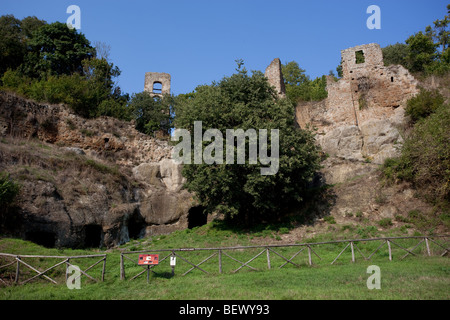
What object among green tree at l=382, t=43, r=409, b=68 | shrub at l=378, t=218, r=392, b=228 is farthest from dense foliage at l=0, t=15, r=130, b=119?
green tree at l=382, t=43, r=409, b=68

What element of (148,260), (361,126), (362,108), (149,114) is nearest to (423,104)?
(361,126)

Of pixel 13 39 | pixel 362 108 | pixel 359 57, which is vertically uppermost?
pixel 13 39

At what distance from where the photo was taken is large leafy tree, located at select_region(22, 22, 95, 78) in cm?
3278

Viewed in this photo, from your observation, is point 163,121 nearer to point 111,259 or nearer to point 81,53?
point 81,53

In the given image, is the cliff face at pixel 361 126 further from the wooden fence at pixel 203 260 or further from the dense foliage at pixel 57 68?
the dense foliage at pixel 57 68

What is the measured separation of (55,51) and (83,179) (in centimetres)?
2129

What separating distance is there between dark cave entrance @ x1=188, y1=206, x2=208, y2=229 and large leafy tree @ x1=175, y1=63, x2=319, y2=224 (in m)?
3.43

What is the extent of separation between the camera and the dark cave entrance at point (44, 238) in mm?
15444

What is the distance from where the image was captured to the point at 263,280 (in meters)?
10.4

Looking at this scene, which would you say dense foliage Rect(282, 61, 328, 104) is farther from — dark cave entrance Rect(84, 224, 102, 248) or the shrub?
dark cave entrance Rect(84, 224, 102, 248)

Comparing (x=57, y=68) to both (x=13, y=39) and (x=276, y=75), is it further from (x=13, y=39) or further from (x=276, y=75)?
(x=276, y=75)

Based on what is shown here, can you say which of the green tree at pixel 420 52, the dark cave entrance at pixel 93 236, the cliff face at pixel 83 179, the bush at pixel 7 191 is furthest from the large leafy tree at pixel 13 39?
the green tree at pixel 420 52
